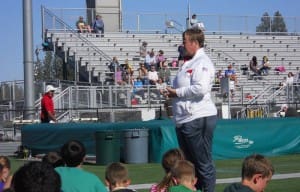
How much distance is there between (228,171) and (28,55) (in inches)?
478

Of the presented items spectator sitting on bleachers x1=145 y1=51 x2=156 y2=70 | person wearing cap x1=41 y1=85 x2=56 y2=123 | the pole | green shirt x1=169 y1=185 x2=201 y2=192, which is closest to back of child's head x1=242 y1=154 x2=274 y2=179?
green shirt x1=169 y1=185 x2=201 y2=192

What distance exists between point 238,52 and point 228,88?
412 inches

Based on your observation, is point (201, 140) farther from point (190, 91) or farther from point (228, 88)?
point (228, 88)

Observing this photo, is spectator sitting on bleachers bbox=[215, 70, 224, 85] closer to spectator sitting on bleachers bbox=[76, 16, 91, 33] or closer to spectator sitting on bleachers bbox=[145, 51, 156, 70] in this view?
spectator sitting on bleachers bbox=[145, 51, 156, 70]

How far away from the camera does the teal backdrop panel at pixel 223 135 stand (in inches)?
682

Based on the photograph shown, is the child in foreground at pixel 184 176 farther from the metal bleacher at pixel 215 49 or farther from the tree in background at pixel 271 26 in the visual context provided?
the tree in background at pixel 271 26

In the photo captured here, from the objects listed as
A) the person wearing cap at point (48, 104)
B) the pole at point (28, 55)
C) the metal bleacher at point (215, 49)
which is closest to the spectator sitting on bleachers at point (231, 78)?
the metal bleacher at point (215, 49)

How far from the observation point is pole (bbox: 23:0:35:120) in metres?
24.5

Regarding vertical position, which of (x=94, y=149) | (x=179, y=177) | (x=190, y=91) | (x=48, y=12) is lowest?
(x=94, y=149)

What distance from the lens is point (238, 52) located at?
39438 mm

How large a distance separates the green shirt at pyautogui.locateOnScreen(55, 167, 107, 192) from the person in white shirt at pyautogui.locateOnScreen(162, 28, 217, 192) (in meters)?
1.36

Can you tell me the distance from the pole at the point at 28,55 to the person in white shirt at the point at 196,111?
58.1 feet

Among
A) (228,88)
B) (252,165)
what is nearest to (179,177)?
(252,165)

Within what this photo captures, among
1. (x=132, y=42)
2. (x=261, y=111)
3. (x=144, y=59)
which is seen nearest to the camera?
(x=261, y=111)
